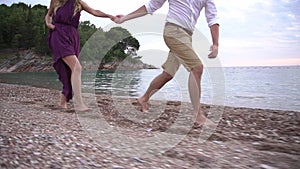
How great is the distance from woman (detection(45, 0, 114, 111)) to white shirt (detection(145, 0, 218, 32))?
139 centimetres

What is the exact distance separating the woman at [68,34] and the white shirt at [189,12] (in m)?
1.39

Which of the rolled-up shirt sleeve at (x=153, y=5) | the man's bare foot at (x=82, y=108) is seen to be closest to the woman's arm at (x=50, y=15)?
the man's bare foot at (x=82, y=108)

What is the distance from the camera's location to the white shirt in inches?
178

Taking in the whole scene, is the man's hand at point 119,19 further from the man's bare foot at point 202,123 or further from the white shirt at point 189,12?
the man's bare foot at point 202,123

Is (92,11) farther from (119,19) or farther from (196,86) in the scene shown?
(196,86)

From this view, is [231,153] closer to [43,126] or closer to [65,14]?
[43,126]

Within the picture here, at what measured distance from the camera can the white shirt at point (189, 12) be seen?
4.53 metres

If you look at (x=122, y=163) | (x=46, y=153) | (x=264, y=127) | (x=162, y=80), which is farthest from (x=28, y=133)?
(x=264, y=127)

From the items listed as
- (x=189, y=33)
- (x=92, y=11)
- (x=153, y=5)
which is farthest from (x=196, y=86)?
(x=92, y=11)

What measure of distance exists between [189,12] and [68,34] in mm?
2421

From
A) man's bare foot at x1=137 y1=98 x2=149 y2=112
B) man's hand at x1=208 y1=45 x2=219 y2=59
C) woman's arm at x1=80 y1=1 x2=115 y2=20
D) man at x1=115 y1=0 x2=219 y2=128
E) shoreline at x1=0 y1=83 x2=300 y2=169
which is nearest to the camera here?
shoreline at x1=0 y1=83 x2=300 y2=169

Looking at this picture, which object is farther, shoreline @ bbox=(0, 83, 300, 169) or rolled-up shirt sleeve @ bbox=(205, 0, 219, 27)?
rolled-up shirt sleeve @ bbox=(205, 0, 219, 27)

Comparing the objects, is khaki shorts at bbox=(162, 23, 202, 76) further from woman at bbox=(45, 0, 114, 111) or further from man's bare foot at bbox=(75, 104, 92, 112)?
man's bare foot at bbox=(75, 104, 92, 112)

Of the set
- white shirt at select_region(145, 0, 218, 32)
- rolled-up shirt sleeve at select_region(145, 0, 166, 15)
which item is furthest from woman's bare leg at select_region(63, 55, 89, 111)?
white shirt at select_region(145, 0, 218, 32)
